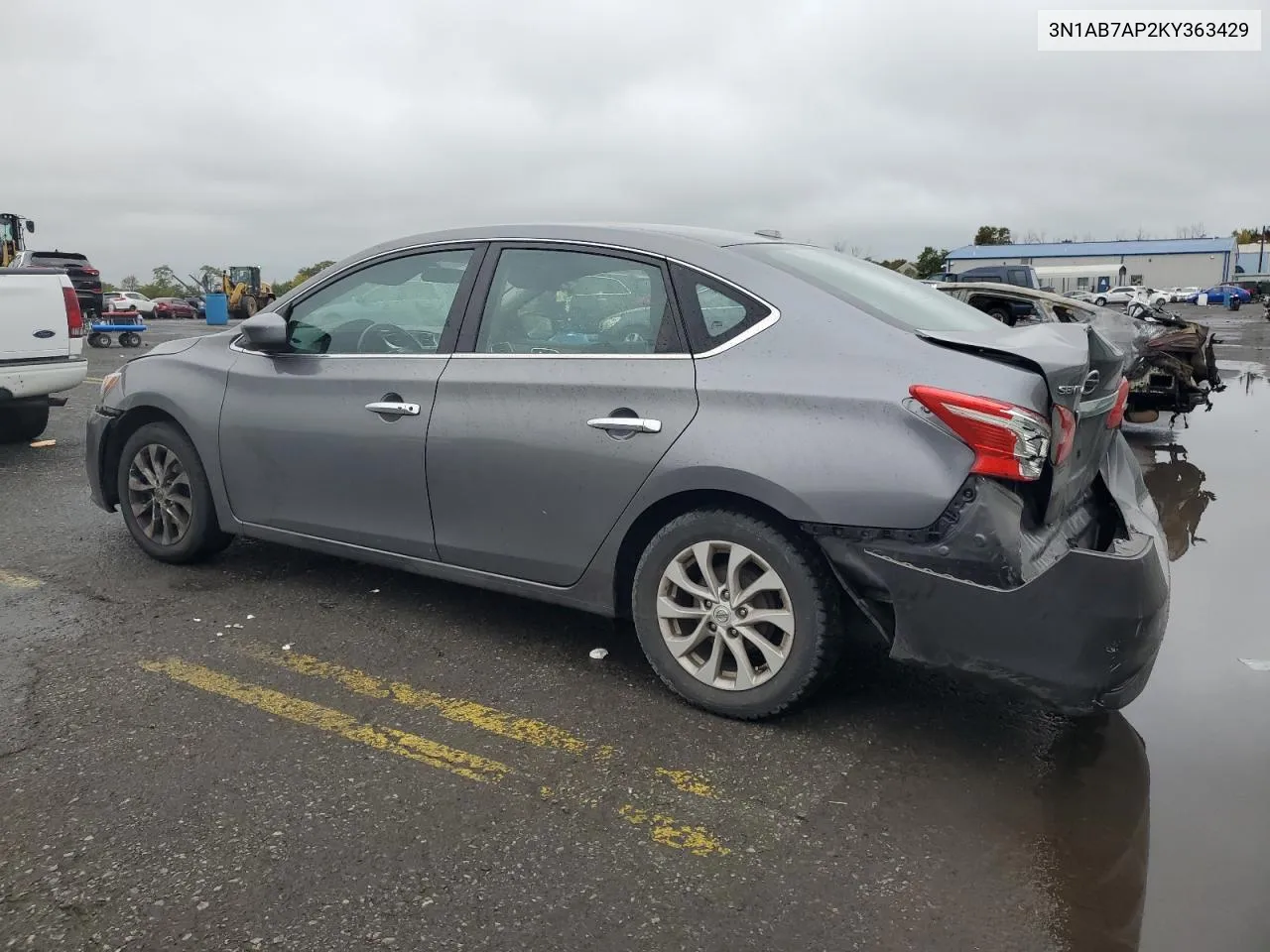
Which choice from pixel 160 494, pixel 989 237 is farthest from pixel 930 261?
pixel 160 494

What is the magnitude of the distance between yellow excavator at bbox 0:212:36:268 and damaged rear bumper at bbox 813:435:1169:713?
101ft

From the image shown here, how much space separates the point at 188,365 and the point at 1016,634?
396cm

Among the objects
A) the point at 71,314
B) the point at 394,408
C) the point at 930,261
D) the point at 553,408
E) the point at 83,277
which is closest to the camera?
the point at 553,408

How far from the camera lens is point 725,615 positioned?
345 centimetres

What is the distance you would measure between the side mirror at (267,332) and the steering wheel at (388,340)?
38 centimetres

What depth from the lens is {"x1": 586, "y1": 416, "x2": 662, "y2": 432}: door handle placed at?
3.52 meters

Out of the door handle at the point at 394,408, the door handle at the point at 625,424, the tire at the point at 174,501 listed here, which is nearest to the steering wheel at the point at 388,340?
the door handle at the point at 394,408

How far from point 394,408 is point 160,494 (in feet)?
5.63

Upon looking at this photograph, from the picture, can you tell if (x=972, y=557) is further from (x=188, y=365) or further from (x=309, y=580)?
(x=188, y=365)

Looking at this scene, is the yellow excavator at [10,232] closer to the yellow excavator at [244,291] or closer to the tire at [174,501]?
the yellow excavator at [244,291]

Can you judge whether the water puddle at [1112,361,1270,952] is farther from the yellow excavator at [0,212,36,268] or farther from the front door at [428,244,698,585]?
the yellow excavator at [0,212,36,268]

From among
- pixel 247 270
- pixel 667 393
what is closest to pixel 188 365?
pixel 667 393

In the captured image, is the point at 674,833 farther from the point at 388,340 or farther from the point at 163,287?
the point at 163,287

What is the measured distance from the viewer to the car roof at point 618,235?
3787mm
